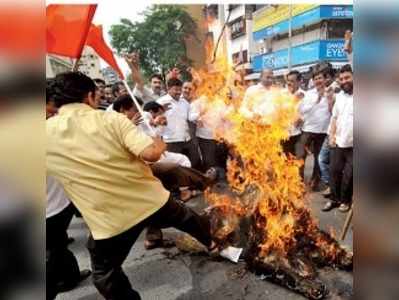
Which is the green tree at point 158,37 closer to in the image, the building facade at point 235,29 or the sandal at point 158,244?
the building facade at point 235,29

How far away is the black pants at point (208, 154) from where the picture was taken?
11.5ft

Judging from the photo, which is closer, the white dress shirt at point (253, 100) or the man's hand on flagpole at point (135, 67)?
the man's hand on flagpole at point (135, 67)

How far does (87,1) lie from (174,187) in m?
1.52

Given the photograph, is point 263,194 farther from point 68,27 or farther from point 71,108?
point 68,27

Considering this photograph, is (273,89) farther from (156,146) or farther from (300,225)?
(156,146)

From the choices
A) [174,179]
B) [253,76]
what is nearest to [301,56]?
[253,76]

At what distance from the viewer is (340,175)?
11.9ft

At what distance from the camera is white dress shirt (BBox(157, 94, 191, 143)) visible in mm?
3295

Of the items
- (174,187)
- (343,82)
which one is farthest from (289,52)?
(174,187)

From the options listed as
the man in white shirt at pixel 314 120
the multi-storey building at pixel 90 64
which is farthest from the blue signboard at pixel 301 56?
the multi-storey building at pixel 90 64

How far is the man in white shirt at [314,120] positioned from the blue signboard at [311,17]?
84 centimetres

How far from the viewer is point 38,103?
1.36 metres

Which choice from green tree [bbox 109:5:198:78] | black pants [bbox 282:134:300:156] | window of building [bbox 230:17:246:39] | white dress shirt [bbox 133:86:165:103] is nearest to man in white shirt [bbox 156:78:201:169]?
white dress shirt [bbox 133:86:165:103]

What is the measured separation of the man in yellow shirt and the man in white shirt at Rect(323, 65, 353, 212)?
1.63m
